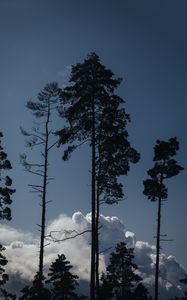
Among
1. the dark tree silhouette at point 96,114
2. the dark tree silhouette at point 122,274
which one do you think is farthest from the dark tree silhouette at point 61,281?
the dark tree silhouette at point 96,114

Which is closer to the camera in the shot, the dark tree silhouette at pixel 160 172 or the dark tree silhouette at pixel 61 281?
the dark tree silhouette at pixel 160 172

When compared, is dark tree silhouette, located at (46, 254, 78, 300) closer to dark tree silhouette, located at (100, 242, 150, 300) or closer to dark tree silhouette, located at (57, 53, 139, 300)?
dark tree silhouette, located at (100, 242, 150, 300)

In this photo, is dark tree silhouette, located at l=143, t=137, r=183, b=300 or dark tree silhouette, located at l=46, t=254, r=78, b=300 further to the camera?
dark tree silhouette, located at l=46, t=254, r=78, b=300

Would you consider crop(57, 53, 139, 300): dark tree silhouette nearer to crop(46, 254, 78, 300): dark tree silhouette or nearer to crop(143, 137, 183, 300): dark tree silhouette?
crop(143, 137, 183, 300): dark tree silhouette

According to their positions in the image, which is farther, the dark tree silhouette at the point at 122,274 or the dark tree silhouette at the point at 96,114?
the dark tree silhouette at the point at 122,274

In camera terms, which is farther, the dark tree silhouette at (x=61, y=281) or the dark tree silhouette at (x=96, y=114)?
the dark tree silhouette at (x=61, y=281)

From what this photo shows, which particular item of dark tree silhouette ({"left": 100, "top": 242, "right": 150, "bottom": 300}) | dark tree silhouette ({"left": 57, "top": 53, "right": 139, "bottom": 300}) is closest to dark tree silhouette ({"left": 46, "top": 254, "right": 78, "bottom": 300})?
dark tree silhouette ({"left": 100, "top": 242, "right": 150, "bottom": 300})

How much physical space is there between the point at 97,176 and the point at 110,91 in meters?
4.95

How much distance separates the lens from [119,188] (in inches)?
1041

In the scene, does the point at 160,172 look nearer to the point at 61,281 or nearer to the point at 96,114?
the point at 96,114

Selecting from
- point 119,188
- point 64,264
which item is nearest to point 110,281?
point 64,264

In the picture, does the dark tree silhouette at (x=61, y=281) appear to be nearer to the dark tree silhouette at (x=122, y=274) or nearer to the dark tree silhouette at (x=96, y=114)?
the dark tree silhouette at (x=122, y=274)

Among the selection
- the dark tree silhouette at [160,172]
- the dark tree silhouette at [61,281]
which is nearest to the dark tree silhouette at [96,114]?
the dark tree silhouette at [160,172]

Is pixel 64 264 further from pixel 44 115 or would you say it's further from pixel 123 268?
pixel 44 115
